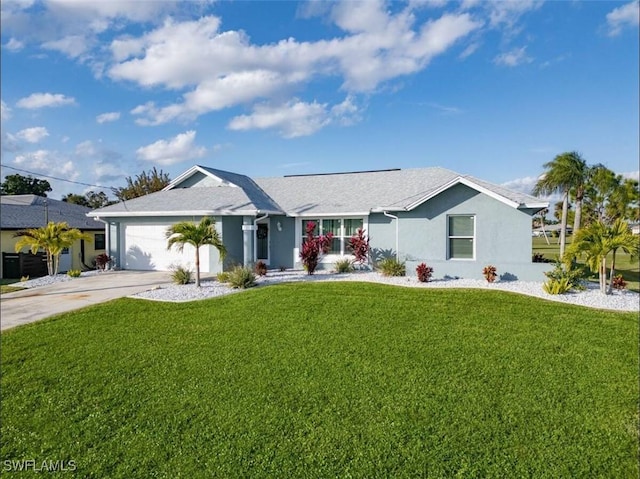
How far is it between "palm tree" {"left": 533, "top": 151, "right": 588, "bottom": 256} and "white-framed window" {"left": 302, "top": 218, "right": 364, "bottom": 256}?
1580cm

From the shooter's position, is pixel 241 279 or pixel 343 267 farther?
pixel 343 267

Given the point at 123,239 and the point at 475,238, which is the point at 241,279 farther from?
the point at 475,238

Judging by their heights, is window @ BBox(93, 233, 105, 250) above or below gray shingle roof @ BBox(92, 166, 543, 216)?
below

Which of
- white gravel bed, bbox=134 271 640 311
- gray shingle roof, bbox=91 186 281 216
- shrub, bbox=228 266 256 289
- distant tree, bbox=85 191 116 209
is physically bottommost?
white gravel bed, bbox=134 271 640 311

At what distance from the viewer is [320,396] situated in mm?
6160

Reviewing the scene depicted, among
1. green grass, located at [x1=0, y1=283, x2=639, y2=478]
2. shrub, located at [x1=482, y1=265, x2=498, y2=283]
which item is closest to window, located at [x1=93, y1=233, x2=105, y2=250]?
green grass, located at [x1=0, y1=283, x2=639, y2=478]

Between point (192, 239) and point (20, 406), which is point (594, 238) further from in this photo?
point (20, 406)

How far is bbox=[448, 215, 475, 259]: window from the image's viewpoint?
51.4 ft

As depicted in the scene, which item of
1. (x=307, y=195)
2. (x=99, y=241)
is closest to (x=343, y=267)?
(x=307, y=195)

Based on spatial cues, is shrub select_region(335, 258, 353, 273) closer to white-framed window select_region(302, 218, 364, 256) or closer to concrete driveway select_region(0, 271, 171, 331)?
white-framed window select_region(302, 218, 364, 256)

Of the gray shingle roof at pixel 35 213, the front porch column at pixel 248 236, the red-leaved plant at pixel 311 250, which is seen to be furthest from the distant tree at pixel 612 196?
the gray shingle roof at pixel 35 213

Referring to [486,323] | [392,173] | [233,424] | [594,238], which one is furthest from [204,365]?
[392,173]

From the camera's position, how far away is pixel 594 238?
40.8 feet

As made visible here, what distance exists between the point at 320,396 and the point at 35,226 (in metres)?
13.0
